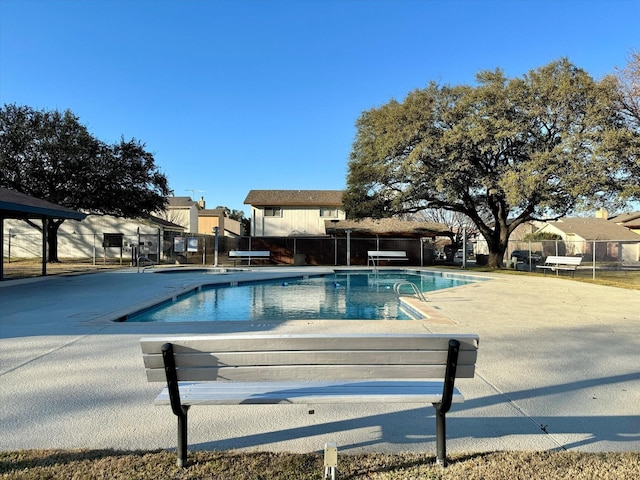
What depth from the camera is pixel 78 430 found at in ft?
10.3

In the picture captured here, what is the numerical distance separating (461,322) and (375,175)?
17503 millimetres

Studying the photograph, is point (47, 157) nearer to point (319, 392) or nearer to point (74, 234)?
point (74, 234)

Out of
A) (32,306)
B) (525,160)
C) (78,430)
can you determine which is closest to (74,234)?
(32,306)

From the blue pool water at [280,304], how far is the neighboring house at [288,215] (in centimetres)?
2125

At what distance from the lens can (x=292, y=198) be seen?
3875 cm

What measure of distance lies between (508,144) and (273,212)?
71.3ft

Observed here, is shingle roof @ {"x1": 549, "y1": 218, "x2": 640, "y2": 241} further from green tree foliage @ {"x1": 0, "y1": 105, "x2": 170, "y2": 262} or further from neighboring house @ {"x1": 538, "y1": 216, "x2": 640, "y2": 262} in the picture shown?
green tree foliage @ {"x1": 0, "y1": 105, "x2": 170, "y2": 262}

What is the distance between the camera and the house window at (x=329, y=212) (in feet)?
Answer: 128

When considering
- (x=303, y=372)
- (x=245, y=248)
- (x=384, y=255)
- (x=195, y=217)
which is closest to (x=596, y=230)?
(x=384, y=255)

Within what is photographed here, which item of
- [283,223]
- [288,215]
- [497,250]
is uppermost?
[288,215]

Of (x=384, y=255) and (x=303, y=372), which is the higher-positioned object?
(x=384, y=255)

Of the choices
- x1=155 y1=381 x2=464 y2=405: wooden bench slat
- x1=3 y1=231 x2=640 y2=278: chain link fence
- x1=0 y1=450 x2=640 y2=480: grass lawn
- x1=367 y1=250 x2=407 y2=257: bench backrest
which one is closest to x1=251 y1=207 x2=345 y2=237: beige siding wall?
x1=3 y1=231 x2=640 y2=278: chain link fence

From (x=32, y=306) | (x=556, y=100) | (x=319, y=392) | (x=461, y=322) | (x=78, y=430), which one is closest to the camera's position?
(x=319, y=392)

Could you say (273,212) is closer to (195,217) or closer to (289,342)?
Answer: (195,217)
